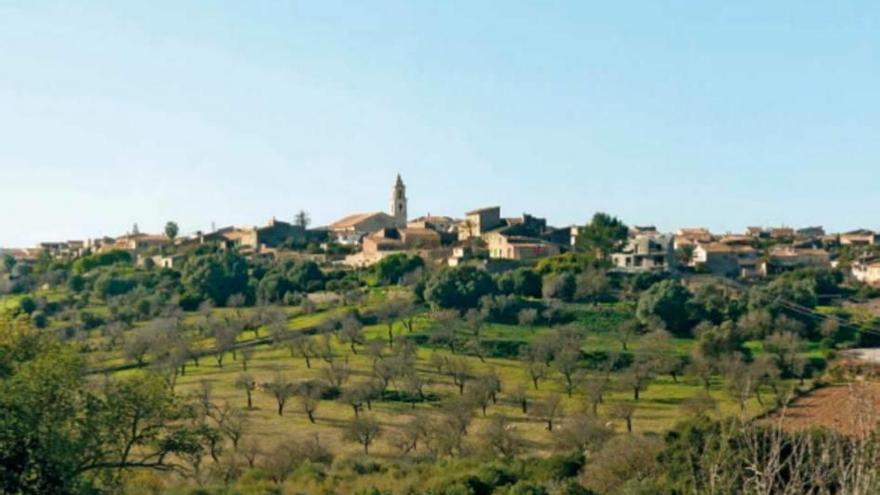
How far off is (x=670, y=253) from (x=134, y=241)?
50.7 metres

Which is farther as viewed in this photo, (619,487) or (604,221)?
(604,221)

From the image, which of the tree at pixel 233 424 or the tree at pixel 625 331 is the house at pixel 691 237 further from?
the tree at pixel 233 424

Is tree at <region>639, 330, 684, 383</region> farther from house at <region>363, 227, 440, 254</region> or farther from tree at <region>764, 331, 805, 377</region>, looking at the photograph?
house at <region>363, 227, 440, 254</region>

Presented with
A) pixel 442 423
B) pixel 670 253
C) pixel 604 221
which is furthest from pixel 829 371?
pixel 604 221

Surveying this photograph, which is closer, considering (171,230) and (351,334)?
(351,334)

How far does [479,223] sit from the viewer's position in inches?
3440

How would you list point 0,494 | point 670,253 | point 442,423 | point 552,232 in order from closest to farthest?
point 0,494 → point 442,423 → point 670,253 → point 552,232

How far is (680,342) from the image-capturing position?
171 ft

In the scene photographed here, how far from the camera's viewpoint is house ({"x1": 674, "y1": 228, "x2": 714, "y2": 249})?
3462 inches

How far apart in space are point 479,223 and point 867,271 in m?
31.3

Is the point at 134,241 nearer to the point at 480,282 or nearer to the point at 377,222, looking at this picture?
the point at 377,222

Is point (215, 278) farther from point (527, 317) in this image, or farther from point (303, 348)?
point (527, 317)

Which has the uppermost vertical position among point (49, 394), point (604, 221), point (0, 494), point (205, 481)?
point (604, 221)

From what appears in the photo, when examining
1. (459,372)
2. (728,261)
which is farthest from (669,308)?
(728,261)
